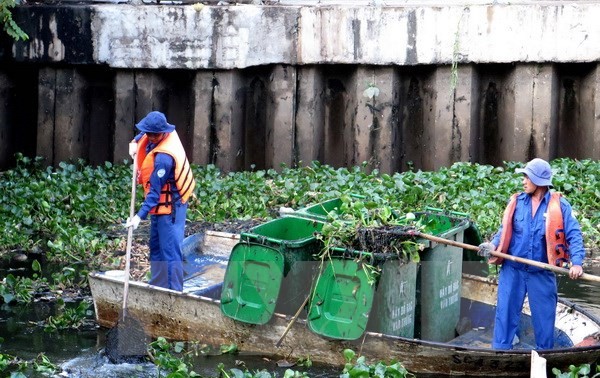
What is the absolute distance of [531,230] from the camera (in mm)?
9305

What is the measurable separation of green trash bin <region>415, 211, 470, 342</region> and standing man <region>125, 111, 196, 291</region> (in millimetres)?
2239

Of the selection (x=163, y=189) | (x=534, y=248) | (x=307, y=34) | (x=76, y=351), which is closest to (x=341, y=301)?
(x=534, y=248)

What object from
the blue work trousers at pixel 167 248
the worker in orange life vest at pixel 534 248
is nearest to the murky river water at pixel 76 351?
the blue work trousers at pixel 167 248

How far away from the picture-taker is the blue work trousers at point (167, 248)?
10.8 metres

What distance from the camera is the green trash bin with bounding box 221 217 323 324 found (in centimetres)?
966

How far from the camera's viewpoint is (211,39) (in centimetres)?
1661

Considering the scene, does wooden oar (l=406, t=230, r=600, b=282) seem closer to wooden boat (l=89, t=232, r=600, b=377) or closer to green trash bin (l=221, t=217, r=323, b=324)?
wooden boat (l=89, t=232, r=600, b=377)

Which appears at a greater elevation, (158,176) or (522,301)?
(158,176)

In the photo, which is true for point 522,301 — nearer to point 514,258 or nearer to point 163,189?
point 514,258

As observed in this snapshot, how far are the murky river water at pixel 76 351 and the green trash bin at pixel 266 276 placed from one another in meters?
0.44

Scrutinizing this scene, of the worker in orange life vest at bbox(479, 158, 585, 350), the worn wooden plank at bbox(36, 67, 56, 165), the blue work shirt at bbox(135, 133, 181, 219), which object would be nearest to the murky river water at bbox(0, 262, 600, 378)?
the blue work shirt at bbox(135, 133, 181, 219)

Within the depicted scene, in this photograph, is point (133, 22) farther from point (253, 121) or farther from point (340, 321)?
point (340, 321)

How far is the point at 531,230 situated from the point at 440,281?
1.09 metres

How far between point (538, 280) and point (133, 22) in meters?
8.95
